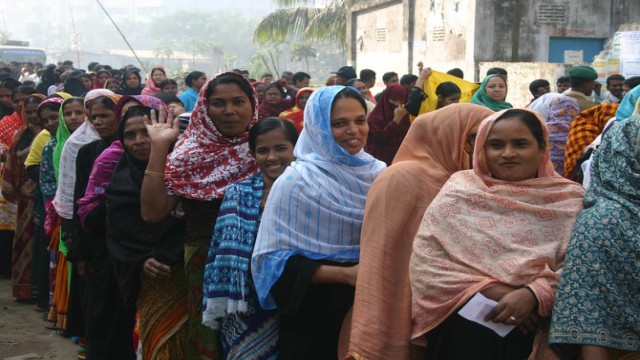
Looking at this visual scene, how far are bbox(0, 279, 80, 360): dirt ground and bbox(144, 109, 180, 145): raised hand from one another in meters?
2.66

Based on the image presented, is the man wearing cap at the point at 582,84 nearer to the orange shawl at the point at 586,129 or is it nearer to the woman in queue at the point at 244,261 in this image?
the orange shawl at the point at 586,129

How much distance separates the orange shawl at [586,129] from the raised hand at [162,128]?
10.5 ft

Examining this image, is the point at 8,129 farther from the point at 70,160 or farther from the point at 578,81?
the point at 578,81

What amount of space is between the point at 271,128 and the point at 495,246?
1297 millimetres

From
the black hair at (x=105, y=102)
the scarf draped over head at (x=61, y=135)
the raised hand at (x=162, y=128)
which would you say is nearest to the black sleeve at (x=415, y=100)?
the scarf draped over head at (x=61, y=135)

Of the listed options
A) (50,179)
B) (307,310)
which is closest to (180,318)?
(307,310)

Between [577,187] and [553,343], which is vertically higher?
[577,187]

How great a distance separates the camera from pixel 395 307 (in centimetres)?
289

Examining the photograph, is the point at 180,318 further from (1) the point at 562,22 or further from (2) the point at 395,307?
(1) the point at 562,22

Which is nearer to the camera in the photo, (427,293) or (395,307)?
(427,293)

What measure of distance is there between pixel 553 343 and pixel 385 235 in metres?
0.71

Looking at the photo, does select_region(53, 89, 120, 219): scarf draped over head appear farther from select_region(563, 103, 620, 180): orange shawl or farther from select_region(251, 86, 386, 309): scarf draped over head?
select_region(563, 103, 620, 180): orange shawl

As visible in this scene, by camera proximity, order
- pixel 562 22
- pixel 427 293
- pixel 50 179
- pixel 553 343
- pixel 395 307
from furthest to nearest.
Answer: pixel 562 22 → pixel 50 179 → pixel 395 307 → pixel 427 293 → pixel 553 343

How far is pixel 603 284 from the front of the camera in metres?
2.46
